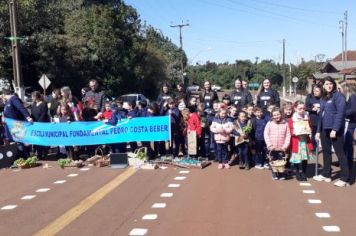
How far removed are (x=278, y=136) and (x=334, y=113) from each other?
4.05 feet

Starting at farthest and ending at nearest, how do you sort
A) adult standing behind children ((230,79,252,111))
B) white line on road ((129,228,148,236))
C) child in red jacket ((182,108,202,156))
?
adult standing behind children ((230,79,252,111))
child in red jacket ((182,108,202,156))
white line on road ((129,228,148,236))

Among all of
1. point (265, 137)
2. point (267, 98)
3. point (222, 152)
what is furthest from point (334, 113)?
point (267, 98)

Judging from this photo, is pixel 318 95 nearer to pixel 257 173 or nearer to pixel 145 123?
pixel 257 173

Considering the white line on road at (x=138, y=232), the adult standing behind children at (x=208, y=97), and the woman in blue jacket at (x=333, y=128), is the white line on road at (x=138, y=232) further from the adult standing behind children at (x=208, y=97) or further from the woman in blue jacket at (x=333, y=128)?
the adult standing behind children at (x=208, y=97)

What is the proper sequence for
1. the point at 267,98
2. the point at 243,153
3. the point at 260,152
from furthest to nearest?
the point at 267,98
the point at 260,152
the point at 243,153

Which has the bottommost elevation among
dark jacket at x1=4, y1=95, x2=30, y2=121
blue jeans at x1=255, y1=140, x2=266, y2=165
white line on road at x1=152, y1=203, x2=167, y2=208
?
white line on road at x1=152, y1=203, x2=167, y2=208

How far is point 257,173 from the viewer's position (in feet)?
33.8

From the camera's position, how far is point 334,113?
900 centimetres

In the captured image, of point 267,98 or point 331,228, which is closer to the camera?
point 331,228

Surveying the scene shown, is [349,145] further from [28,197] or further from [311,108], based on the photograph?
[28,197]

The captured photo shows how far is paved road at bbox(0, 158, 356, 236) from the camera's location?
658 centimetres

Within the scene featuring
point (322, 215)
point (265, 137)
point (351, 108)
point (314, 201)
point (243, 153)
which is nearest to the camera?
point (322, 215)

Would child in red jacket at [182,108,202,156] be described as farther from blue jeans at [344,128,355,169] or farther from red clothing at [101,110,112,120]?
blue jeans at [344,128,355,169]

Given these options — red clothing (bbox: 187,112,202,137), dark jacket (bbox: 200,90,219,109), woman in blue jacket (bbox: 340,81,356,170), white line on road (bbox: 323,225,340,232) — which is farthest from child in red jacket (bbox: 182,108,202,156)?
white line on road (bbox: 323,225,340,232)
